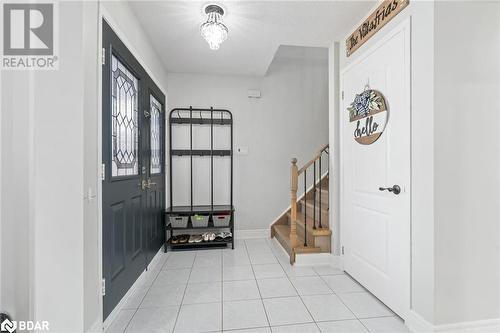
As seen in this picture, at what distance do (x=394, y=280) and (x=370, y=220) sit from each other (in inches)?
20.0

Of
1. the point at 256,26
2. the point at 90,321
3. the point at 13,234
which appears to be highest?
the point at 256,26

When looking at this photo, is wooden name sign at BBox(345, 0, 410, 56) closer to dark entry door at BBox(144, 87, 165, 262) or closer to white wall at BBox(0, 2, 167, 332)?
white wall at BBox(0, 2, 167, 332)

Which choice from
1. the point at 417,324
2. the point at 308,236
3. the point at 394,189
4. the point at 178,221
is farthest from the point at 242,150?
the point at 417,324

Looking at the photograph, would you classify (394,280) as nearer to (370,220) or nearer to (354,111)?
(370,220)

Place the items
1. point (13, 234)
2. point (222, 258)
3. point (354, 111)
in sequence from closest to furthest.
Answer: point (13, 234)
point (354, 111)
point (222, 258)

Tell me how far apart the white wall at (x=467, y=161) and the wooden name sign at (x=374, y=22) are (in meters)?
0.41

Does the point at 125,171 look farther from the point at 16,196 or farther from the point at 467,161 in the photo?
the point at 467,161

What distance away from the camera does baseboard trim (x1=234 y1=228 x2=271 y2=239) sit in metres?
3.83

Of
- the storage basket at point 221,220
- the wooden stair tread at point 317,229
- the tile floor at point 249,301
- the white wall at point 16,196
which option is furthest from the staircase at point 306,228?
the white wall at point 16,196

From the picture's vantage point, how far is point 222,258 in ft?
9.92

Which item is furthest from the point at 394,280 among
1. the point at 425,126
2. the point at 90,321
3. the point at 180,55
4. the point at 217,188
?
the point at 180,55

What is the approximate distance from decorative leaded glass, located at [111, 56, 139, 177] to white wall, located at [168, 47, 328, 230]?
1.42 m

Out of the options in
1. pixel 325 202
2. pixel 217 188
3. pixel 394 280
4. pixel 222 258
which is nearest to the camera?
pixel 394 280

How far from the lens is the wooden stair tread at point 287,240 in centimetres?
280
